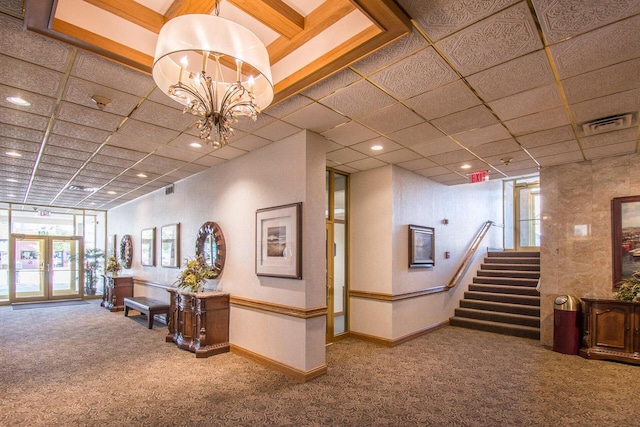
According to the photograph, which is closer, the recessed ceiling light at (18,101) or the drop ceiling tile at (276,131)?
the recessed ceiling light at (18,101)

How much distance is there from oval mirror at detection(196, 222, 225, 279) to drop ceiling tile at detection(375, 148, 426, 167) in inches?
116

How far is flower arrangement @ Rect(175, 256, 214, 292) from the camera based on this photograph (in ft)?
18.3

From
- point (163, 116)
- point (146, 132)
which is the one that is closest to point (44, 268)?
point (146, 132)

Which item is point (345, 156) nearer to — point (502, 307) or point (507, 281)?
point (502, 307)

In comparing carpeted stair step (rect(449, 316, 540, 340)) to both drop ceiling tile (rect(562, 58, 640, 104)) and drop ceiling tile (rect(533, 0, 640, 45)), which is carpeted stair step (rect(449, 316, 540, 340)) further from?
drop ceiling tile (rect(533, 0, 640, 45))

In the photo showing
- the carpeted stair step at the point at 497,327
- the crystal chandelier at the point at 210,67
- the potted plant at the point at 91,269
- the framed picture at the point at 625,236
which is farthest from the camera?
the potted plant at the point at 91,269

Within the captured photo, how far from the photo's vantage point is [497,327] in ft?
21.3

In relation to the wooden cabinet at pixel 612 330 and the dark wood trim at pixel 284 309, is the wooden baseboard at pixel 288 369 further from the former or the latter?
the wooden cabinet at pixel 612 330

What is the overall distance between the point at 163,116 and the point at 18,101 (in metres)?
1.34

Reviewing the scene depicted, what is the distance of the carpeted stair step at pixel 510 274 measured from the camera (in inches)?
313

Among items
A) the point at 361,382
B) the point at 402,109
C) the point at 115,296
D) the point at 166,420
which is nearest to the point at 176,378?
the point at 166,420

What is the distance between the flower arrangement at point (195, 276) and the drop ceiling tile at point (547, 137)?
5.12 m

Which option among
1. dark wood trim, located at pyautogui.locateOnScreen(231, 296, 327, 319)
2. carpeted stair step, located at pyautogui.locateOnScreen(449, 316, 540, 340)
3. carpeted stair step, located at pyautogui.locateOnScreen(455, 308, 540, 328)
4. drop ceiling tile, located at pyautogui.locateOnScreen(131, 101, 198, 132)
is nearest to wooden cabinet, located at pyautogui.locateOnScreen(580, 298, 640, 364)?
carpeted stair step, located at pyautogui.locateOnScreen(449, 316, 540, 340)

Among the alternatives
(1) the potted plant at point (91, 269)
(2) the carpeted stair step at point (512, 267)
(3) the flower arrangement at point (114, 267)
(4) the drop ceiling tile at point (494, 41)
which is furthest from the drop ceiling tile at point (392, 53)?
(1) the potted plant at point (91, 269)
